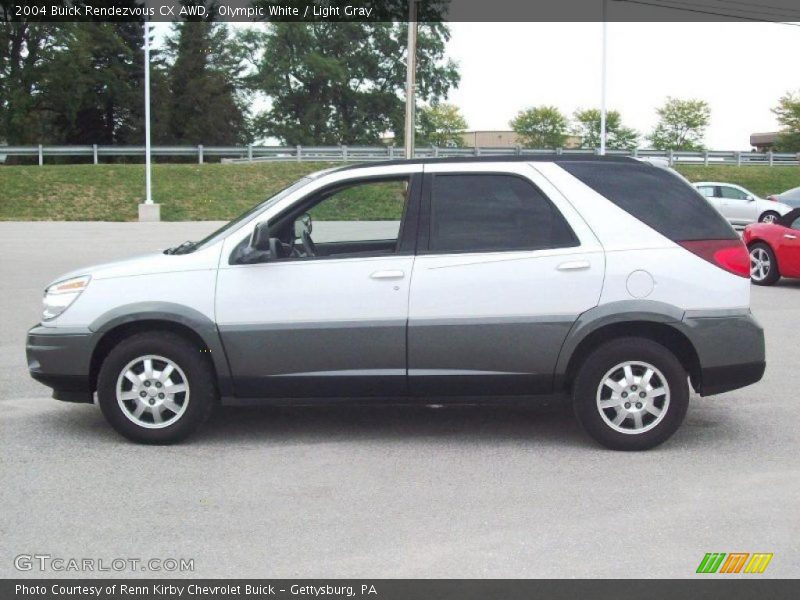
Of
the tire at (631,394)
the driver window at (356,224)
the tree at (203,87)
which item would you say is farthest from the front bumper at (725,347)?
the tree at (203,87)

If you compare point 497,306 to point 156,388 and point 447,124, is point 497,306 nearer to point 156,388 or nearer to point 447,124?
point 156,388

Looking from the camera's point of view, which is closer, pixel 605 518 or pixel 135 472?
pixel 605 518

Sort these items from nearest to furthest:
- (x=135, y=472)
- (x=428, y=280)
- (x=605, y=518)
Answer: (x=605, y=518), (x=135, y=472), (x=428, y=280)

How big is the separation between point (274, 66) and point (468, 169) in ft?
208

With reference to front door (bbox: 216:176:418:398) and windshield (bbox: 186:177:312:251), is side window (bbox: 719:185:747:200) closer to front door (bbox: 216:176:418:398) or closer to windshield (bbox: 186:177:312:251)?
windshield (bbox: 186:177:312:251)

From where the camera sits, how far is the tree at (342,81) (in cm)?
6662

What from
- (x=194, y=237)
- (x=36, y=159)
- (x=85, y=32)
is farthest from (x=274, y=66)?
(x=194, y=237)

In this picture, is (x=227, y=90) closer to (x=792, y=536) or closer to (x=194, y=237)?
(x=194, y=237)

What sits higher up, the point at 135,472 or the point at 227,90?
the point at 227,90

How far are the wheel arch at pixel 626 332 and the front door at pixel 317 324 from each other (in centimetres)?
100

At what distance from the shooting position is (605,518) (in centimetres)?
501

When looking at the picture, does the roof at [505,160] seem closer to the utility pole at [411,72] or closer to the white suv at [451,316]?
the white suv at [451,316]

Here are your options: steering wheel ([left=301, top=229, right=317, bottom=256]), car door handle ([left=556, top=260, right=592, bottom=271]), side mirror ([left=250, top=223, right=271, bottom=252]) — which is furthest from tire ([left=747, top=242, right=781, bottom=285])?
side mirror ([left=250, top=223, right=271, bottom=252])
